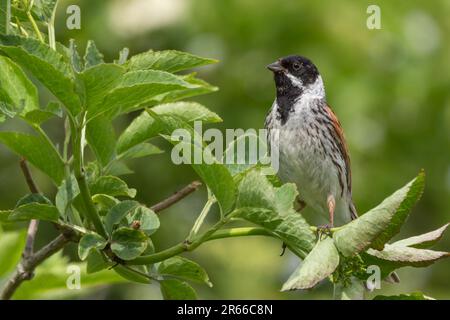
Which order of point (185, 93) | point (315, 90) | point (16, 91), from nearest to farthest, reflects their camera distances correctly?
1. point (16, 91)
2. point (185, 93)
3. point (315, 90)

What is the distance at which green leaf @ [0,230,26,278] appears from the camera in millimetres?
3156

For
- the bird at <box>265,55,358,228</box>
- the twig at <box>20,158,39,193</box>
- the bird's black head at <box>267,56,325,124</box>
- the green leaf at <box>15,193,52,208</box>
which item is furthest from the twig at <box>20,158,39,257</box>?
the bird's black head at <box>267,56,325,124</box>

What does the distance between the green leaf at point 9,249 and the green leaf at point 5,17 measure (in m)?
1.17

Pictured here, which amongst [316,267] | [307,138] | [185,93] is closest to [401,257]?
[316,267]

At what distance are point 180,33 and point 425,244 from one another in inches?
218

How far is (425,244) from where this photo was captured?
2.25 metres

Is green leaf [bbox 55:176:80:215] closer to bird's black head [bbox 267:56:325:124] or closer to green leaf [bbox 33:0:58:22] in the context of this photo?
green leaf [bbox 33:0:58:22]

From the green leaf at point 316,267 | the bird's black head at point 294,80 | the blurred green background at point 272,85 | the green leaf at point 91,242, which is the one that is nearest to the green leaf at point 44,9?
the green leaf at point 91,242

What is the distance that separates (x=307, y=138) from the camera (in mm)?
4738

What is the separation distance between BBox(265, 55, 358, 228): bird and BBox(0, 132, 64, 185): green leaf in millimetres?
2233

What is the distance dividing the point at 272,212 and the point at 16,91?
777 mm

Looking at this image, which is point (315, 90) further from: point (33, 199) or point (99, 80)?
point (99, 80)
